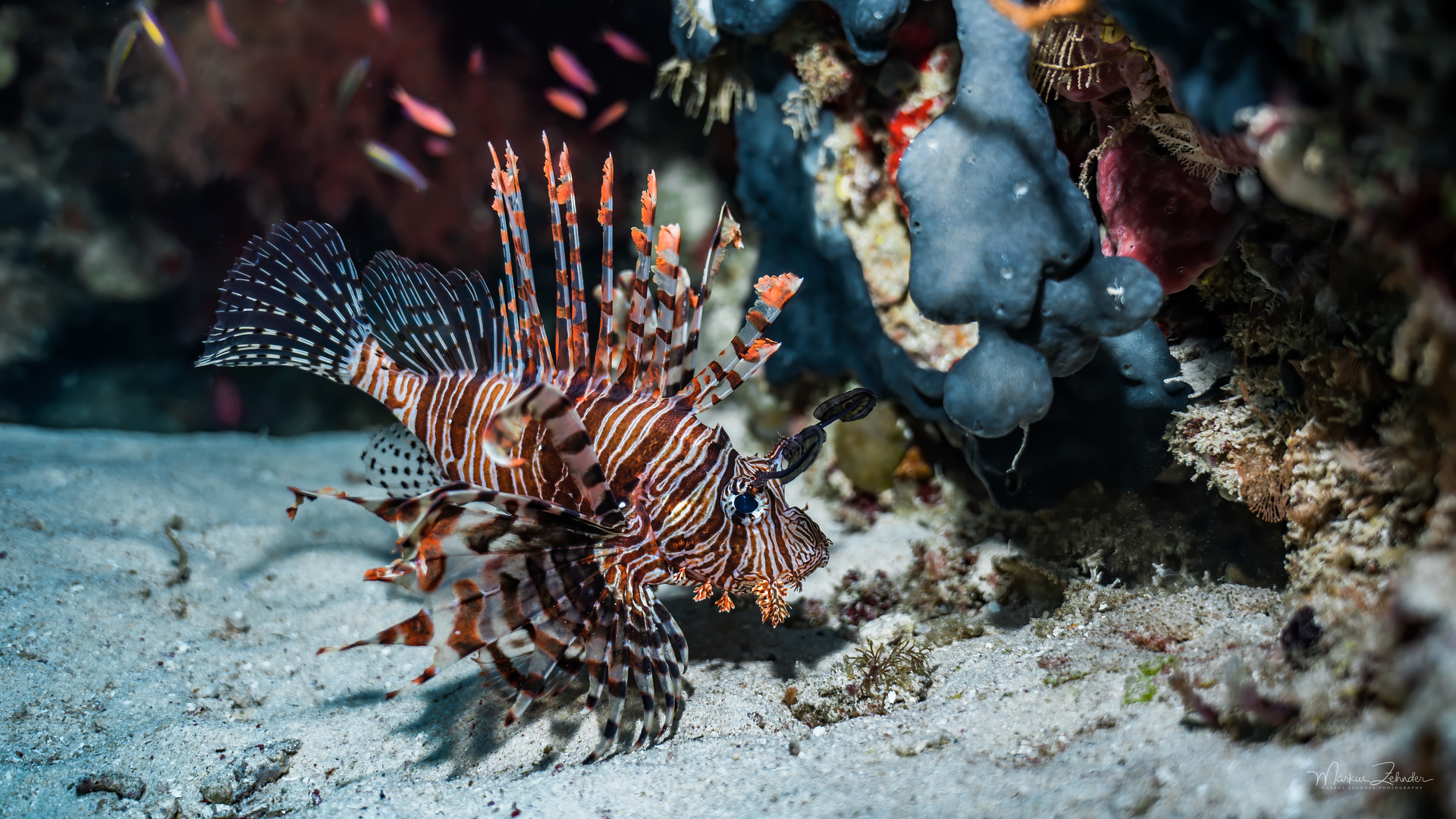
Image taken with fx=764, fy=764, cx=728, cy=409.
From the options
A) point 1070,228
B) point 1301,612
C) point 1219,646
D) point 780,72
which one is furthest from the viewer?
point 780,72

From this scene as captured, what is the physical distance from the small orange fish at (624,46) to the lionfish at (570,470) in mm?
3017

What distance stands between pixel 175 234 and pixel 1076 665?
6.68 meters

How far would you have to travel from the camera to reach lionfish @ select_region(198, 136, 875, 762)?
249 centimetres

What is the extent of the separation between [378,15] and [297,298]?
3.25 meters

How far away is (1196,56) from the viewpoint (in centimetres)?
189

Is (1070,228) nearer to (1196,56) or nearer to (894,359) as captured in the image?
(1196,56)

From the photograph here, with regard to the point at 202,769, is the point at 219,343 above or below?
above

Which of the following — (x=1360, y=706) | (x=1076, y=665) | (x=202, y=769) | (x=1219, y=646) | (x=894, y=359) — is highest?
(x=894, y=359)

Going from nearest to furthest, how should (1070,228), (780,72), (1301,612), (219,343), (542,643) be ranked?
(1301,612) → (1070,228) → (542,643) → (219,343) → (780,72)

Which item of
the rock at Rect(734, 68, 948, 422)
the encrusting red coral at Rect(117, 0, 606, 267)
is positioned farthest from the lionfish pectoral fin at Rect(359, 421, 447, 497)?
the encrusting red coral at Rect(117, 0, 606, 267)

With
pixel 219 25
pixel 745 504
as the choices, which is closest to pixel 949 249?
pixel 745 504

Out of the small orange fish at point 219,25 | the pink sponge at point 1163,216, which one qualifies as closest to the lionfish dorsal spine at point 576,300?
the pink sponge at point 1163,216

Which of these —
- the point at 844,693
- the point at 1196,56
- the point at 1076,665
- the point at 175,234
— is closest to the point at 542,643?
the point at 844,693

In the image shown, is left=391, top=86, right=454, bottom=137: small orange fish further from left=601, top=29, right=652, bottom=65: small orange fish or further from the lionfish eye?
the lionfish eye
